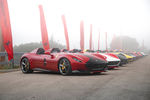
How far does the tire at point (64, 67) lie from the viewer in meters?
8.67

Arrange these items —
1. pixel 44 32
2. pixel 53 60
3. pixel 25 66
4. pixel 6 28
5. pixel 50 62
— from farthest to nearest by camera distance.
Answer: pixel 44 32
pixel 6 28
pixel 25 66
pixel 50 62
pixel 53 60

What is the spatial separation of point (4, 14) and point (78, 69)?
7962mm

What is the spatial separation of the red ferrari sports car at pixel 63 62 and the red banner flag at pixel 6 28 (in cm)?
420

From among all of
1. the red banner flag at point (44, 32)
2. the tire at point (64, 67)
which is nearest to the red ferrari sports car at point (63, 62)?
the tire at point (64, 67)

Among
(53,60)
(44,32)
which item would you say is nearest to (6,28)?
(53,60)

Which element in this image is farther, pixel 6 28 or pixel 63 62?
pixel 6 28

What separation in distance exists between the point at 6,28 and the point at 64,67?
700cm

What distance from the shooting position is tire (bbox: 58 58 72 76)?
8.67 meters

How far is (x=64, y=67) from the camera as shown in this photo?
8.87 meters

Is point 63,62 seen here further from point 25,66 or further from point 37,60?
point 25,66

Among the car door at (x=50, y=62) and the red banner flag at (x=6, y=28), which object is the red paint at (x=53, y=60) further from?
the red banner flag at (x=6, y=28)

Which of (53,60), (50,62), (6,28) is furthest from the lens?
(6,28)

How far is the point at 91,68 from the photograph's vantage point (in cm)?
884

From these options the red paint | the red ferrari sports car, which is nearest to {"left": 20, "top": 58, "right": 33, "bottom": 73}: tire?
the red ferrari sports car
